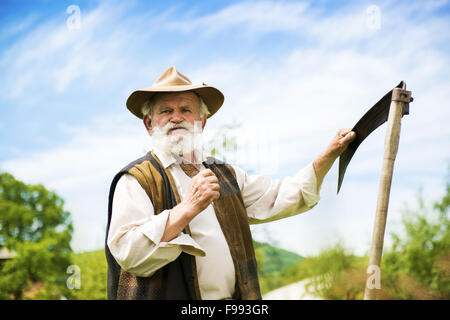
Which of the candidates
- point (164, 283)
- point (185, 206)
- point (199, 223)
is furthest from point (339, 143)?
point (164, 283)

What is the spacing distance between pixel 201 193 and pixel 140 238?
15.3 inches

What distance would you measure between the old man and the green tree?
42.3ft

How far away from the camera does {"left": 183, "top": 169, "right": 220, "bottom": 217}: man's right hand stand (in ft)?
7.79

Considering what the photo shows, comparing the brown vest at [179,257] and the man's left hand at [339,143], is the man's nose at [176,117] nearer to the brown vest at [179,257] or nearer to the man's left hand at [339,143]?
the brown vest at [179,257]

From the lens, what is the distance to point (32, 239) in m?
19.2

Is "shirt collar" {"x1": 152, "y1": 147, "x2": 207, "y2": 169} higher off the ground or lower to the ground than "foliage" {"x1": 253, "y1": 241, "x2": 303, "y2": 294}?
lower

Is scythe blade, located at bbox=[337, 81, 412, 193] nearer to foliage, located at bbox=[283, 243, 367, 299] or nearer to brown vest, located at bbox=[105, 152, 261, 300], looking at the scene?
brown vest, located at bbox=[105, 152, 261, 300]

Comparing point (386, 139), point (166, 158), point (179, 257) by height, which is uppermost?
point (166, 158)

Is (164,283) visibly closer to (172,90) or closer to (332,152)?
(172,90)

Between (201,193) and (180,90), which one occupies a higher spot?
(180,90)

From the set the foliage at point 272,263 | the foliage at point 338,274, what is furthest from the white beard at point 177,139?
the foliage at point 338,274

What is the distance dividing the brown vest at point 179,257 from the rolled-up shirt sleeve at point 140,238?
0.09 m

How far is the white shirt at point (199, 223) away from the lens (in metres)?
2.37

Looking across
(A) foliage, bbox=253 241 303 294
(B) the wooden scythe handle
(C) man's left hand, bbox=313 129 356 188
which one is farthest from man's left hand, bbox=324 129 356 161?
(A) foliage, bbox=253 241 303 294
